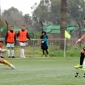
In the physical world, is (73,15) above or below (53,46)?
above

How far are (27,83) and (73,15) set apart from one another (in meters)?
77.0

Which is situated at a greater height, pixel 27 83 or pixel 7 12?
pixel 7 12

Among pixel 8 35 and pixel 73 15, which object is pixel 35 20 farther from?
pixel 8 35

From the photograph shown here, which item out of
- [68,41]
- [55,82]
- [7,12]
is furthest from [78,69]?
[7,12]

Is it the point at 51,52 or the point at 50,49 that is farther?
the point at 50,49

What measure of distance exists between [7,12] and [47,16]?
44.8 ft

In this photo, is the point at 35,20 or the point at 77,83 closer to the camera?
the point at 77,83

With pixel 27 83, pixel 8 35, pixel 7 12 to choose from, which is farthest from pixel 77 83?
pixel 7 12

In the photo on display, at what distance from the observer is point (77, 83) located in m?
8.69

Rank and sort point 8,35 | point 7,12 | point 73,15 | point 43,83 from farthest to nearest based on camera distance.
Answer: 1. point 7,12
2. point 73,15
3. point 8,35
4. point 43,83

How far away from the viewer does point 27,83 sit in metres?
8.70

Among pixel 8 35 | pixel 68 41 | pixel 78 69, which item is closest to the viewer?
pixel 78 69

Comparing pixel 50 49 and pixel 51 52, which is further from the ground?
pixel 50 49

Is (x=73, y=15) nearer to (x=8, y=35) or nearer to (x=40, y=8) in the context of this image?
(x=40, y=8)
